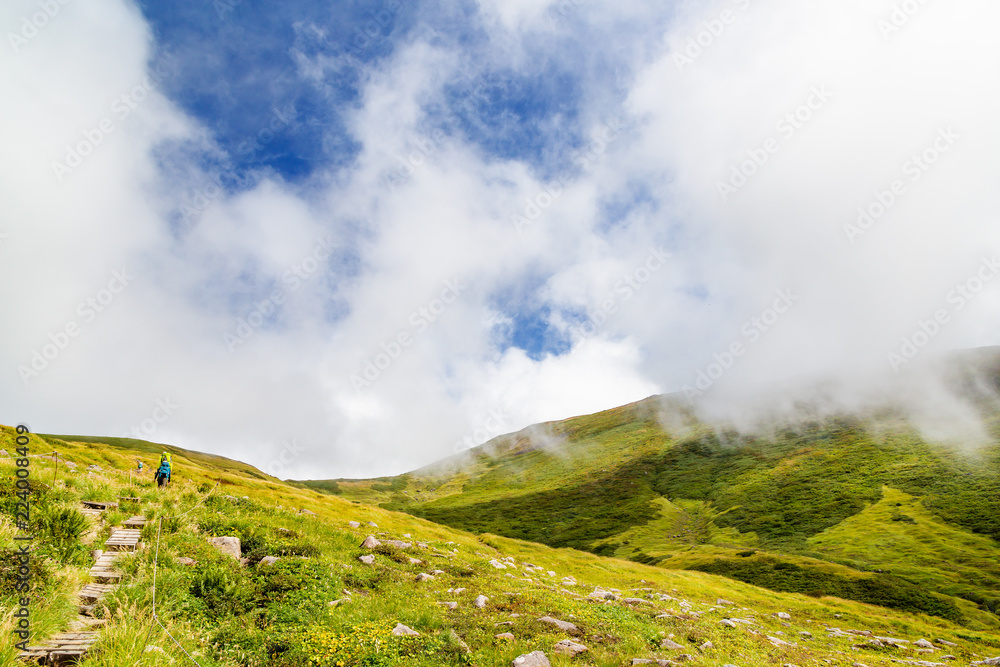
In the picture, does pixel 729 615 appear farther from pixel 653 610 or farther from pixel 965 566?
pixel 965 566

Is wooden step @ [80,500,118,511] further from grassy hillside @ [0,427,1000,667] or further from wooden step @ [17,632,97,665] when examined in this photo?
wooden step @ [17,632,97,665]

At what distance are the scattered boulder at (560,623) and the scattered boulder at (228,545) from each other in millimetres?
9697

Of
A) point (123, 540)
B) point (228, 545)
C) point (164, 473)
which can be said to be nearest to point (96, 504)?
point (123, 540)

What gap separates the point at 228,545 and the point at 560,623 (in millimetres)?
10774

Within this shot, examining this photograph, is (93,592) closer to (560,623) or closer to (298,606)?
(298,606)

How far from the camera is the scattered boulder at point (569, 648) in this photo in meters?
11.6

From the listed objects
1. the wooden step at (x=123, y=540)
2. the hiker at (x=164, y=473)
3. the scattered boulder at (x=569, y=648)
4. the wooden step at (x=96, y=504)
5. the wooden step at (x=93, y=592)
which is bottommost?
the scattered boulder at (x=569, y=648)

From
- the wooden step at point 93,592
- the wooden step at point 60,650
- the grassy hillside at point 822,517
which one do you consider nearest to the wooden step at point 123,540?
the wooden step at point 93,592

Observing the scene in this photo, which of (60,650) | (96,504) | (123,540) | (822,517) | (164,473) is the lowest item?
(60,650)

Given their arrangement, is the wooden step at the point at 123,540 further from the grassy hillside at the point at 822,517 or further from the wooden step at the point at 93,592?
the grassy hillside at the point at 822,517

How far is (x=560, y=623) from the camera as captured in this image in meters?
14.0

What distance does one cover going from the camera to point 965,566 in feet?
275

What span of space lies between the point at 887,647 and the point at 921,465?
6072 inches

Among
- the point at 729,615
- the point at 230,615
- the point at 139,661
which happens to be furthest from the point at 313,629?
the point at 729,615
